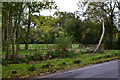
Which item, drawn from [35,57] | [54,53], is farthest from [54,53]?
[35,57]

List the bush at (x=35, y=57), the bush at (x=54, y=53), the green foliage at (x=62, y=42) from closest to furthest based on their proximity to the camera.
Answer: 1. the bush at (x=35, y=57)
2. the bush at (x=54, y=53)
3. the green foliage at (x=62, y=42)

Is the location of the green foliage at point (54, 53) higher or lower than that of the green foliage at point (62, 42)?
lower

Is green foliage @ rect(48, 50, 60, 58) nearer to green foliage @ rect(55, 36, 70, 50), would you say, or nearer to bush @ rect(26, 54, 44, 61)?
green foliage @ rect(55, 36, 70, 50)

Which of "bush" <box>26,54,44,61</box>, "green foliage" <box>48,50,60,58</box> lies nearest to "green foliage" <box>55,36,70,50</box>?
"green foliage" <box>48,50,60,58</box>

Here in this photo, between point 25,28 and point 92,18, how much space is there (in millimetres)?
6379

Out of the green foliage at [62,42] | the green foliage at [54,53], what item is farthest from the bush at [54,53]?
the green foliage at [62,42]

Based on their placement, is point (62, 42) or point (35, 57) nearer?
point (35, 57)

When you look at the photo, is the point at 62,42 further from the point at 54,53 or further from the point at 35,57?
the point at 35,57

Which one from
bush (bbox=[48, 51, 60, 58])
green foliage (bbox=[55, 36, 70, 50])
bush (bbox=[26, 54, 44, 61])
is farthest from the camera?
green foliage (bbox=[55, 36, 70, 50])

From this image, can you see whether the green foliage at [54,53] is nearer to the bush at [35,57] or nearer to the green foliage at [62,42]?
the green foliage at [62,42]

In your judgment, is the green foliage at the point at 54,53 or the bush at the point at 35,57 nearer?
the bush at the point at 35,57

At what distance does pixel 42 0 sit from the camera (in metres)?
6.34

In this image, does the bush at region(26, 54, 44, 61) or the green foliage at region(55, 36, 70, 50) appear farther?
the green foliage at region(55, 36, 70, 50)

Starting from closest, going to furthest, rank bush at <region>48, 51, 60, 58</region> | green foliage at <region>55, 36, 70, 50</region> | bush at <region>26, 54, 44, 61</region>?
bush at <region>26, 54, 44, 61</region> → bush at <region>48, 51, 60, 58</region> → green foliage at <region>55, 36, 70, 50</region>
